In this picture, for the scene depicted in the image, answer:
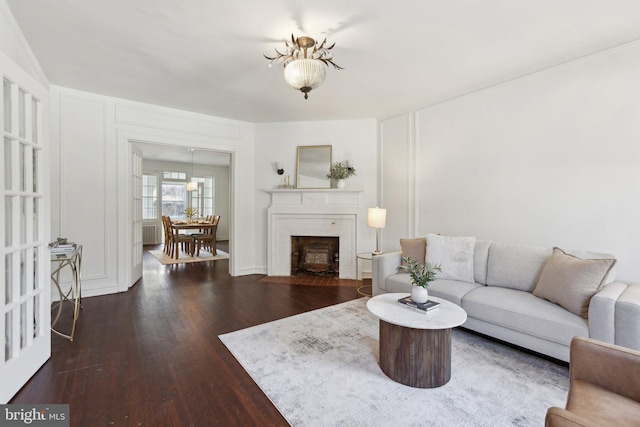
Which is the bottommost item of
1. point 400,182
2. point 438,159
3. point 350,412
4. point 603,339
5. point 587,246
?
point 350,412

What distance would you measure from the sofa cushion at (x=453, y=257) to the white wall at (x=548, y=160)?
21.6 inches

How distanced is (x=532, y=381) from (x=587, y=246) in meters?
1.53

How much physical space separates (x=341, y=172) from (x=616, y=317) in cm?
353

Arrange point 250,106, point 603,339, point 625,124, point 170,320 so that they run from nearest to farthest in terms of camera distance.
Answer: point 603,339 < point 625,124 < point 170,320 < point 250,106

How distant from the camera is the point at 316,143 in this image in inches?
194

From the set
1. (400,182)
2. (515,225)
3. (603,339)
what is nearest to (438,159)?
(400,182)

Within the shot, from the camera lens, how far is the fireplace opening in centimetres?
499

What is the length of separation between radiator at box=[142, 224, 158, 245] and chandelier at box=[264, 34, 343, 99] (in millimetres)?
7591

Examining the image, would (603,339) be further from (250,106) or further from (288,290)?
(250,106)

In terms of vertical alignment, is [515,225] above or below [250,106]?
below

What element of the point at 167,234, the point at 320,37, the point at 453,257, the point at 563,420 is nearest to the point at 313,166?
the point at 320,37

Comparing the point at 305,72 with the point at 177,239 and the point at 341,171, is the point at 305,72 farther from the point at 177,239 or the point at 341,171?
the point at 177,239

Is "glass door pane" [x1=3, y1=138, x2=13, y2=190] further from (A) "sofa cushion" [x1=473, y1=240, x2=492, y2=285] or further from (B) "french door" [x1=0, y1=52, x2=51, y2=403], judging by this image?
(A) "sofa cushion" [x1=473, y1=240, x2=492, y2=285]

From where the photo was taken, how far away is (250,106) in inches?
164
